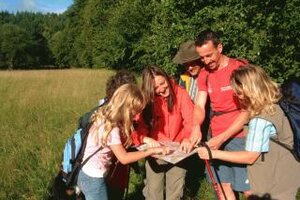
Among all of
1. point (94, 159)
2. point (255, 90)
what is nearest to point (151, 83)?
point (94, 159)

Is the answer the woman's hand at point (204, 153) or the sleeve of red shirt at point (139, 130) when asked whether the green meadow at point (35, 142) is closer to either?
the sleeve of red shirt at point (139, 130)

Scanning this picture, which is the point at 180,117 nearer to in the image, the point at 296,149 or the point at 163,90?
the point at 163,90

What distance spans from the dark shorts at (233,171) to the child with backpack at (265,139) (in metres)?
1.11

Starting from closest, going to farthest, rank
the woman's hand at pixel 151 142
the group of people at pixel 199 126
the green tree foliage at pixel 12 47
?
the group of people at pixel 199 126 < the woman's hand at pixel 151 142 < the green tree foliage at pixel 12 47

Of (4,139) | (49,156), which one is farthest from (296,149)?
(4,139)

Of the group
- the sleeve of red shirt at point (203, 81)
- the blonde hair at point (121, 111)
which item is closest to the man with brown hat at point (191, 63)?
the sleeve of red shirt at point (203, 81)

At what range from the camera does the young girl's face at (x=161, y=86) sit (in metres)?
4.91

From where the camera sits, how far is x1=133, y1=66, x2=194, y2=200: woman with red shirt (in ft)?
16.1

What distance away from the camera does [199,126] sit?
5008mm

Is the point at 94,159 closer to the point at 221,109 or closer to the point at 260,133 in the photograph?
the point at 221,109

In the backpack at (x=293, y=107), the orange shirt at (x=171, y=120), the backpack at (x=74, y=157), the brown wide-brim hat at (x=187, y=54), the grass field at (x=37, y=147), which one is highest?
the brown wide-brim hat at (x=187, y=54)

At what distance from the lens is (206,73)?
5086 millimetres

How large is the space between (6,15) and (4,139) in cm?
16497

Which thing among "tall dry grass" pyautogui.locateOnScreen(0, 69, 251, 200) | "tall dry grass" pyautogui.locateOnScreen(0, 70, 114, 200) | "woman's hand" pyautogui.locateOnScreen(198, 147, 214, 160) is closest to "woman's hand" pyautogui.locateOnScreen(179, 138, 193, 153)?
"woman's hand" pyautogui.locateOnScreen(198, 147, 214, 160)
